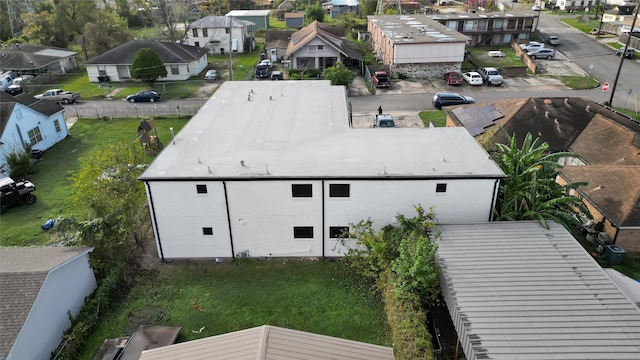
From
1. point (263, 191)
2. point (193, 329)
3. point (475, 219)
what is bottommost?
point (193, 329)

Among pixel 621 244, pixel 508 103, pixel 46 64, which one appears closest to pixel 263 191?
pixel 621 244

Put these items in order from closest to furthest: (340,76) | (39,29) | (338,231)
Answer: (338,231), (340,76), (39,29)

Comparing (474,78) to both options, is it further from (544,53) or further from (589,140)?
(589,140)

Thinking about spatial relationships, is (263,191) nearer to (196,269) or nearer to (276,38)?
(196,269)

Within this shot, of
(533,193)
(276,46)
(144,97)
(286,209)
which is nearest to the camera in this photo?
(533,193)

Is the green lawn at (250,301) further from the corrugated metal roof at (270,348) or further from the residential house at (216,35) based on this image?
the residential house at (216,35)

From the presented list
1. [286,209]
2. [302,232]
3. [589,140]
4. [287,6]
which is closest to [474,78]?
[589,140]

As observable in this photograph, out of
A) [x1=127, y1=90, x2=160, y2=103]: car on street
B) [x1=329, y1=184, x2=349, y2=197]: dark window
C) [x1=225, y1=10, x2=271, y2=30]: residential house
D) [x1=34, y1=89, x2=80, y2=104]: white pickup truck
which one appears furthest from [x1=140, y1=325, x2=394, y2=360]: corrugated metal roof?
[x1=225, y1=10, x2=271, y2=30]: residential house

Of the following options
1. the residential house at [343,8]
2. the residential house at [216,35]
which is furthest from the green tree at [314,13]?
the residential house at [216,35]
